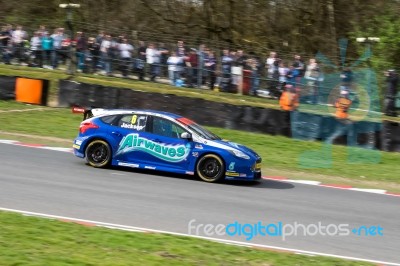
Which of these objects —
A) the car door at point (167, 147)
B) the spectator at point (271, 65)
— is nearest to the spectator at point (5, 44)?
the spectator at point (271, 65)

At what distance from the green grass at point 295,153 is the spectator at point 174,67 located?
4.74 m

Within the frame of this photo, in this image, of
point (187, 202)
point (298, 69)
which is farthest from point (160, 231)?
point (298, 69)

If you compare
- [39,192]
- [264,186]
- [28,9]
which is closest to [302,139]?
[264,186]

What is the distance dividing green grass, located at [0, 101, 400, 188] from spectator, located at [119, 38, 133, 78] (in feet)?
15.2

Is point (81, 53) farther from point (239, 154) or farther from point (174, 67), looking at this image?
point (239, 154)

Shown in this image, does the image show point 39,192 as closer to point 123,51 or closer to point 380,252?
point 380,252

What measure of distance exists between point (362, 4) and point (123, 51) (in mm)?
13988

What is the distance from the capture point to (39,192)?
38.3 feet

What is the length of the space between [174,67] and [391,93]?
7.72m

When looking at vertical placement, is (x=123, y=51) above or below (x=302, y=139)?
above

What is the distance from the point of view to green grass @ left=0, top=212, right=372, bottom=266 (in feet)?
23.8

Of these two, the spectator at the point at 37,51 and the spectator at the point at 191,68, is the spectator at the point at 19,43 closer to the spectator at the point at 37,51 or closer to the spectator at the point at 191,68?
the spectator at the point at 37,51

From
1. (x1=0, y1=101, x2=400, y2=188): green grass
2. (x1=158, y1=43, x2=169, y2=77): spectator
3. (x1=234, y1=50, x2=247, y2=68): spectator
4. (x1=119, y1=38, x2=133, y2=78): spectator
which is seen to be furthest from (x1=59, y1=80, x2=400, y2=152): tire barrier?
(x1=234, y1=50, x2=247, y2=68): spectator

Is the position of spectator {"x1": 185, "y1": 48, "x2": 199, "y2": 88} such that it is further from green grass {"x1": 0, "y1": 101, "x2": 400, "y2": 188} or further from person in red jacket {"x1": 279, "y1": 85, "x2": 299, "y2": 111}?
green grass {"x1": 0, "y1": 101, "x2": 400, "y2": 188}
